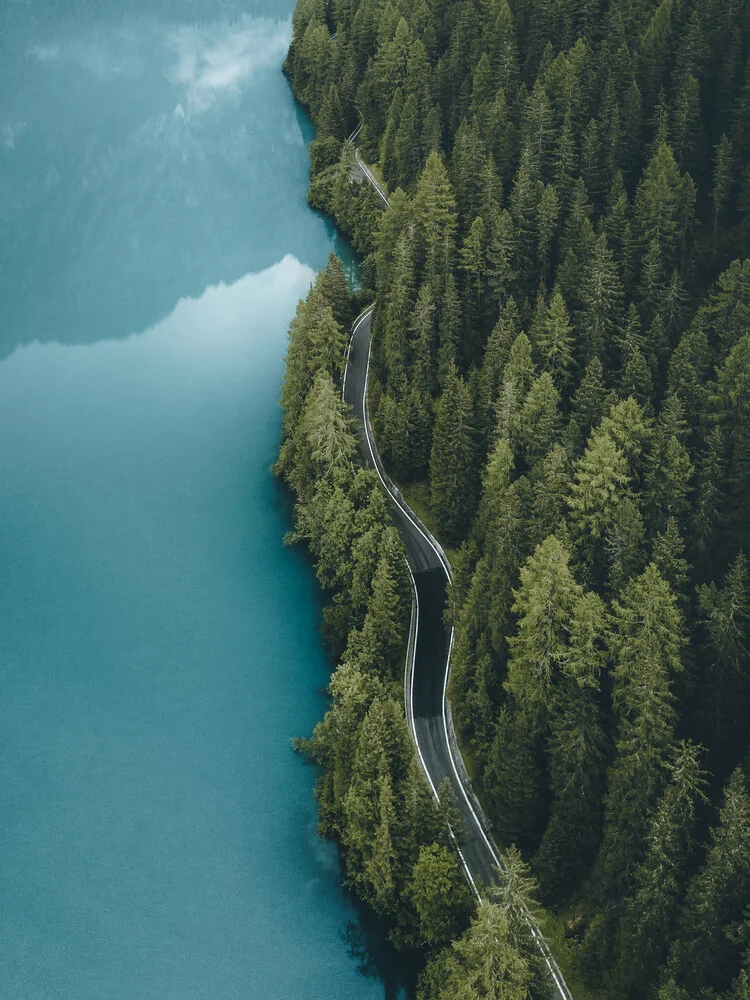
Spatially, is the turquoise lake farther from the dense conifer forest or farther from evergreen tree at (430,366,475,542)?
evergreen tree at (430,366,475,542)

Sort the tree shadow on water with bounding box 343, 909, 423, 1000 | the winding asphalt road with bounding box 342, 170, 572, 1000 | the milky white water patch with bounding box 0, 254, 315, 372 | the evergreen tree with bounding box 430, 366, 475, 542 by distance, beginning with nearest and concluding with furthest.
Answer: the tree shadow on water with bounding box 343, 909, 423, 1000 < the winding asphalt road with bounding box 342, 170, 572, 1000 < the evergreen tree with bounding box 430, 366, 475, 542 < the milky white water patch with bounding box 0, 254, 315, 372

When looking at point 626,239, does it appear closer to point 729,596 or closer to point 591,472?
point 591,472

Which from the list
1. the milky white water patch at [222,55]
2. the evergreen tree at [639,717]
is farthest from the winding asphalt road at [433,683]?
the milky white water patch at [222,55]

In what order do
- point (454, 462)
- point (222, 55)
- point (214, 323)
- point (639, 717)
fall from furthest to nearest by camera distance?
point (222, 55) → point (214, 323) → point (454, 462) → point (639, 717)

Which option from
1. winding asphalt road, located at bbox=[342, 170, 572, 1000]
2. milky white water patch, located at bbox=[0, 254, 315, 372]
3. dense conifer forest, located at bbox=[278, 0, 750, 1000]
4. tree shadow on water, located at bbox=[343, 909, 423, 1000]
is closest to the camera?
dense conifer forest, located at bbox=[278, 0, 750, 1000]

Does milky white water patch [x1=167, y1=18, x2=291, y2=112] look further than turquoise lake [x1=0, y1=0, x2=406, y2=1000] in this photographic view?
Yes

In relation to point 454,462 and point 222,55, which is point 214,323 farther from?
point 222,55

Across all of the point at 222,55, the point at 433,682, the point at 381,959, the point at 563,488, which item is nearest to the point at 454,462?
the point at 563,488

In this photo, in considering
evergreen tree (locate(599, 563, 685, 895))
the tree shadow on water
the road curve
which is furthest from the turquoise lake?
evergreen tree (locate(599, 563, 685, 895))

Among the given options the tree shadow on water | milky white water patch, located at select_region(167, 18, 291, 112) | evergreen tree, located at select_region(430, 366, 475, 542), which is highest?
milky white water patch, located at select_region(167, 18, 291, 112)
